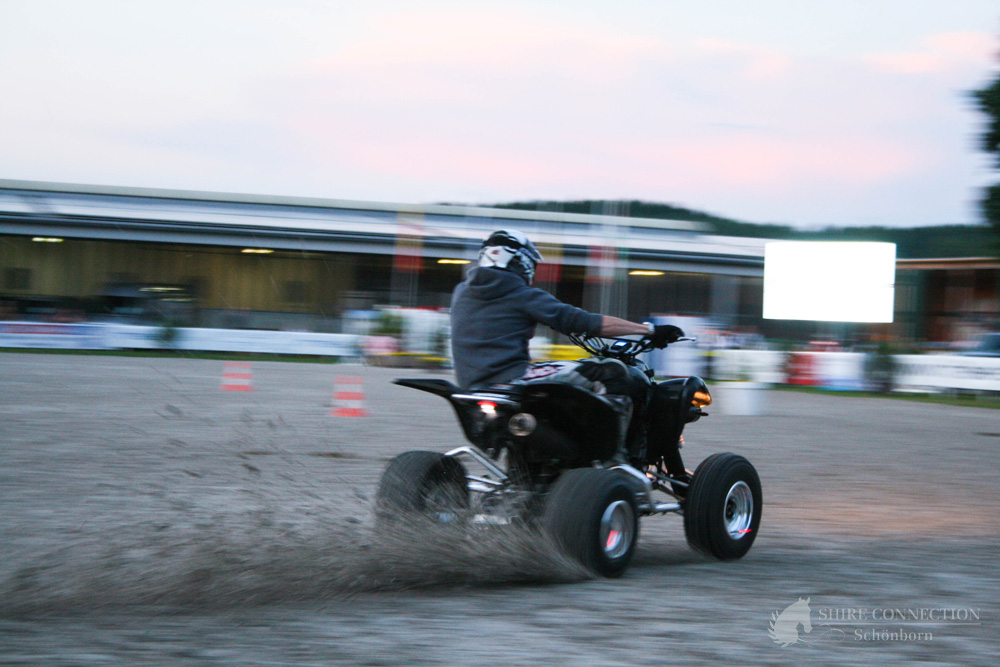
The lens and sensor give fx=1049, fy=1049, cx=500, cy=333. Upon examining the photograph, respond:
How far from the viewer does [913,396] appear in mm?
24422

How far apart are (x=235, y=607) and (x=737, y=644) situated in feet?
6.30

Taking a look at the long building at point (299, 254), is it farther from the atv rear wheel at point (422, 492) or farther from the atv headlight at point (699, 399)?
the atv rear wheel at point (422, 492)

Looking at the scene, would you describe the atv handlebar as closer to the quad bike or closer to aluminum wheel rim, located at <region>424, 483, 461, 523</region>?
the quad bike

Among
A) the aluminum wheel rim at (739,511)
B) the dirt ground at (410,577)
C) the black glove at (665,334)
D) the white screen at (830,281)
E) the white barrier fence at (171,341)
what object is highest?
the white screen at (830,281)

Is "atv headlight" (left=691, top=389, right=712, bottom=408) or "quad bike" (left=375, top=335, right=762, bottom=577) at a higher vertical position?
"atv headlight" (left=691, top=389, right=712, bottom=408)

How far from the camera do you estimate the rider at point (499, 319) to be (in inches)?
191

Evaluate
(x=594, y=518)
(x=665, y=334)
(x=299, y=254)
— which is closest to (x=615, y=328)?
(x=665, y=334)

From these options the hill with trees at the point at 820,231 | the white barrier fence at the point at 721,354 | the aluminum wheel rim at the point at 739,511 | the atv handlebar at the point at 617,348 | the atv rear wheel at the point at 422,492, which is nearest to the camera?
the atv rear wheel at the point at 422,492

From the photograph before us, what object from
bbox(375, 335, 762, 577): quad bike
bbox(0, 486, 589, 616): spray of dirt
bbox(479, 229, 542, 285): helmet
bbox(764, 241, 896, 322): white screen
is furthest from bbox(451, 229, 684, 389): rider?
bbox(764, 241, 896, 322): white screen

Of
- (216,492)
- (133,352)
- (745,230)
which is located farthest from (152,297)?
(216,492)

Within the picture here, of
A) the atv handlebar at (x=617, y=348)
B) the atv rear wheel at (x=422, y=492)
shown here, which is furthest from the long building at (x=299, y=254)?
the atv rear wheel at (x=422, y=492)

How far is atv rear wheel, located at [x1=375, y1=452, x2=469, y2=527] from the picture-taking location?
197 inches

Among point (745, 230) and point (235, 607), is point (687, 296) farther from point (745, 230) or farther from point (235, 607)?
point (235, 607)

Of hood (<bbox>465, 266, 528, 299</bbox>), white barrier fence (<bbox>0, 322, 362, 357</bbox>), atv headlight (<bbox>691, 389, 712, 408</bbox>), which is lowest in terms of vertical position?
white barrier fence (<bbox>0, 322, 362, 357</bbox>)
